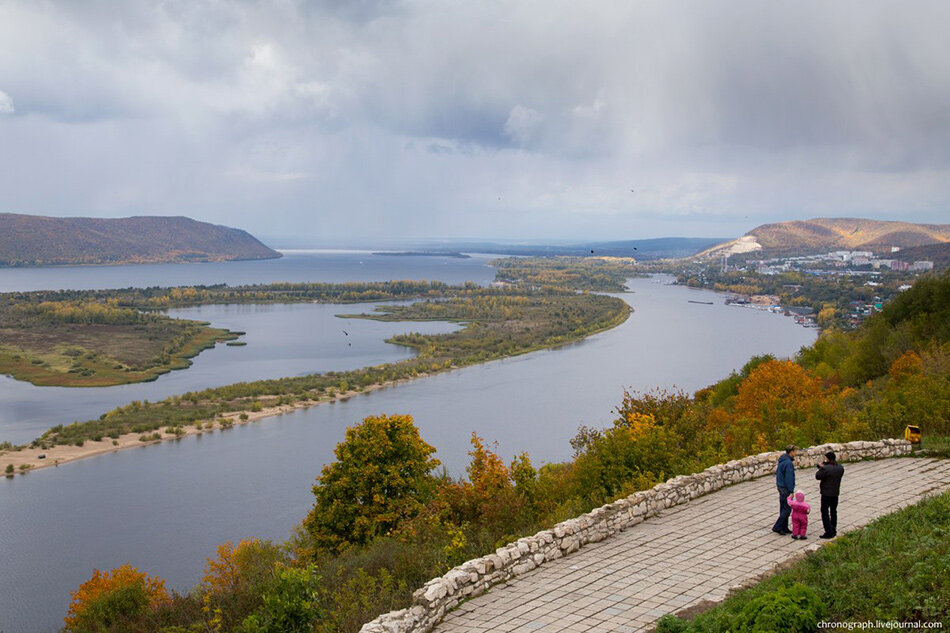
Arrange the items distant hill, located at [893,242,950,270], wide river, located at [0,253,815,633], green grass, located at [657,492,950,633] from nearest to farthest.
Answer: green grass, located at [657,492,950,633]
wide river, located at [0,253,815,633]
distant hill, located at [893,242,950,270]

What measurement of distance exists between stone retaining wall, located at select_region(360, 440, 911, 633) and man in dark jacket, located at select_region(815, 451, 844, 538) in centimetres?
214

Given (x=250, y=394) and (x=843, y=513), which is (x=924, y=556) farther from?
(x=250, y=394)

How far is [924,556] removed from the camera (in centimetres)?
599

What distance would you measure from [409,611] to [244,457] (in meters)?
33.1

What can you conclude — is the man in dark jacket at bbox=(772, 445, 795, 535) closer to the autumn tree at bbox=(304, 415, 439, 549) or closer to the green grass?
the green grass

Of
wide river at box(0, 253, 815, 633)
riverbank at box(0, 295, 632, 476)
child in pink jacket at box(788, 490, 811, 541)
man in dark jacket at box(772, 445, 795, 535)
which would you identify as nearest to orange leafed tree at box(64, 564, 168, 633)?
wide river at box(0, 253, 815, 633)

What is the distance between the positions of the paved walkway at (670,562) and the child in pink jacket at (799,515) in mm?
102

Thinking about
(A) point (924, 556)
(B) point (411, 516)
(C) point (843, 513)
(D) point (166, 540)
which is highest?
(A) point (924, 556)

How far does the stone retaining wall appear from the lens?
6.62 metres

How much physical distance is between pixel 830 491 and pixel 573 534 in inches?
113

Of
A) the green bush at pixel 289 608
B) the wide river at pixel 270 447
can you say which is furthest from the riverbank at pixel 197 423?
the green bush at pixel 289 608

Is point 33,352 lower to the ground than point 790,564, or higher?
lower

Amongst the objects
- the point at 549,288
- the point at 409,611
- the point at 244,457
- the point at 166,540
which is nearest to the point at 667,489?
the point at 409,611

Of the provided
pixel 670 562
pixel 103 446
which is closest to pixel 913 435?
pixel 670 562
